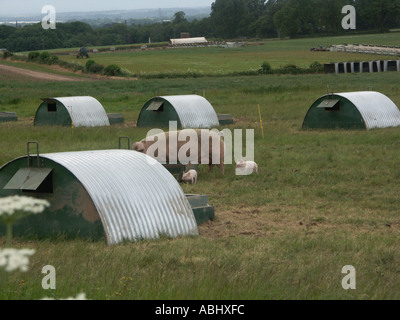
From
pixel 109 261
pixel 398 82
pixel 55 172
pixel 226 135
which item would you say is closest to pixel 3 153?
pixel 226 135

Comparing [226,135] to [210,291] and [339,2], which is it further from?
[339,2]

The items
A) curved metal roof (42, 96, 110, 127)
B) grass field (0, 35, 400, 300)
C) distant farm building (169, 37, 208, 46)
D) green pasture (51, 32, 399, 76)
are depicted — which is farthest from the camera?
distant farm building (169, 37, 208, 46)

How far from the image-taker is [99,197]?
9.62 metres

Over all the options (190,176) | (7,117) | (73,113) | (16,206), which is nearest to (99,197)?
(190,176)

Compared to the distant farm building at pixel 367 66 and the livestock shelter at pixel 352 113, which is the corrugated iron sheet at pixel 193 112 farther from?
the distant farm building at pixel 367 66

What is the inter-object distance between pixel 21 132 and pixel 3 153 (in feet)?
16.0

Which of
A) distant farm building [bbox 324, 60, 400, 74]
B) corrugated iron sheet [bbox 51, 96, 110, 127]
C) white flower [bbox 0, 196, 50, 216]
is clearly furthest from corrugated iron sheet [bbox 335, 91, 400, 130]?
distant farm building [bbox 324, 60, 400, 74]

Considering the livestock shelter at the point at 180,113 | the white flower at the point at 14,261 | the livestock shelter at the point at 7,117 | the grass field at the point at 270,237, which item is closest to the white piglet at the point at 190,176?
the grass field at the point at 270,237

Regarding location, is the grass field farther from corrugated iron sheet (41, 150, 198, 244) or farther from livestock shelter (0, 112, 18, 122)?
livestock shelter (0, 112, 18, 122)

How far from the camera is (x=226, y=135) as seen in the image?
21266 millimetres

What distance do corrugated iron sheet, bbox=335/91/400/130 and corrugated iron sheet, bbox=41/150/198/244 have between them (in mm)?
13442

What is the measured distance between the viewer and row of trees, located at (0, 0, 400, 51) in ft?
356

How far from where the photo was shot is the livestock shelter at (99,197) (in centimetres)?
960

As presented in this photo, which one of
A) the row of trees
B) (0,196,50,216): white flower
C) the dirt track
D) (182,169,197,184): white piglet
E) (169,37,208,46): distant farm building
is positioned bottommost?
(182,169,197,184): white piglet
